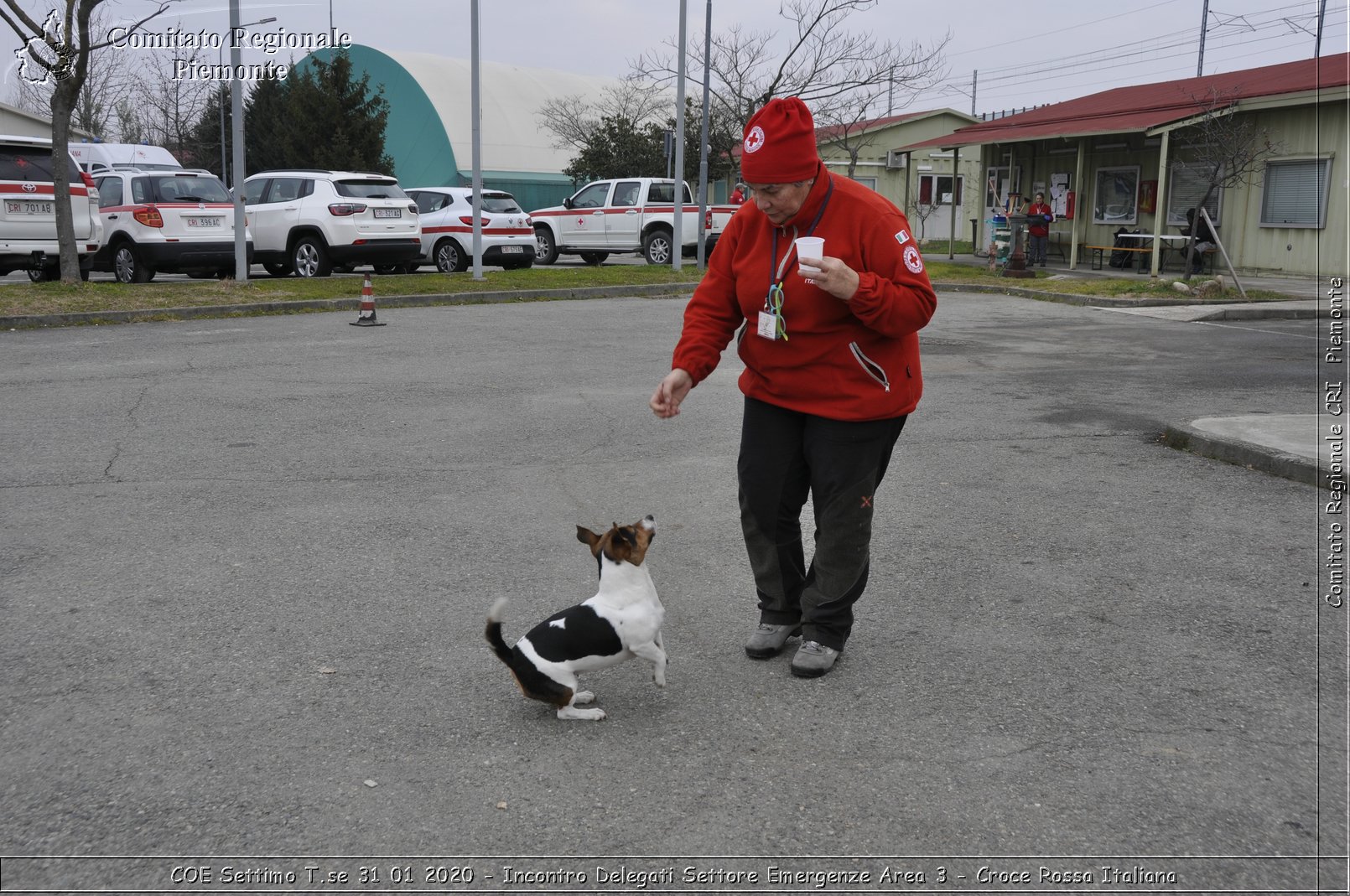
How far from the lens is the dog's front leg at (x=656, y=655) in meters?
3.66

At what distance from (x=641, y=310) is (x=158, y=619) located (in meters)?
12.8

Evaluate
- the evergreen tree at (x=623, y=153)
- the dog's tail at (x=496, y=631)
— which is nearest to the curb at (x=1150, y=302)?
the dog's tail at (x=496, y=631)

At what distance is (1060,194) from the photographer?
2745 centimetres

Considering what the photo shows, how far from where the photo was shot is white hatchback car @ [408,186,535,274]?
21.8m

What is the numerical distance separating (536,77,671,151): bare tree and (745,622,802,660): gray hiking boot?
46.0 meters

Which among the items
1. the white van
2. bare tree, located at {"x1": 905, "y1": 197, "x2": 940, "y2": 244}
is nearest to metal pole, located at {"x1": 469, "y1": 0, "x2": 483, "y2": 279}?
the white van

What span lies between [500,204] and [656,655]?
20042 millimetres

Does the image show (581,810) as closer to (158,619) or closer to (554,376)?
(158,619)

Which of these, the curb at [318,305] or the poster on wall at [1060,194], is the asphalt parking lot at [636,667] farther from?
the poster on wall at [1060,194]

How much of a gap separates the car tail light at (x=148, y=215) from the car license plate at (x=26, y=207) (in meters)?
1.47

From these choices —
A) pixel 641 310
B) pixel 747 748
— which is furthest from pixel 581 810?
pixel 641 310

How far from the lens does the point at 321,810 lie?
3.06 m

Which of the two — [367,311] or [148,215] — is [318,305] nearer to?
[367,311]

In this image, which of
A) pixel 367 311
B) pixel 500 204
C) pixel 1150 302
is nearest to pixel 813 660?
pixel 367 311
